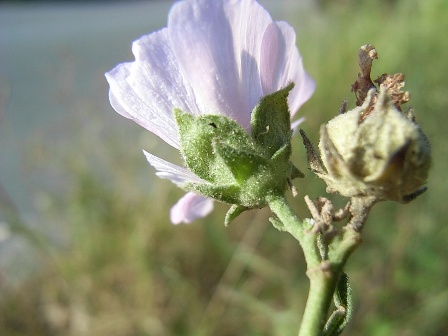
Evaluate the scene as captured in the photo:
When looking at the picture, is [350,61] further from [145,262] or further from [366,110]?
[366,110]

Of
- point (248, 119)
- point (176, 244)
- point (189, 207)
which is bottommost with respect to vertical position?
point (176, 244)

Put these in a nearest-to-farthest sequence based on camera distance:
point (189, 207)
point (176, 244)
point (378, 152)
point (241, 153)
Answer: point (378, 152) < point (241, 153) < point (189, 207) < point (176, 244)

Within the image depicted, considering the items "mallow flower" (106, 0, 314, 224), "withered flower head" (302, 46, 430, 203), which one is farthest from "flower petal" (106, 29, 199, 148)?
"withered flower head" (302, 46, 430, 203)

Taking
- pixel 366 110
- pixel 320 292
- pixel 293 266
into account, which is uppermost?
pixel 366 110

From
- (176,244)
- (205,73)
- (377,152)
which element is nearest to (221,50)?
(205,73)

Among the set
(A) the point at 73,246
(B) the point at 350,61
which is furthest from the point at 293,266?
(B) the point at 350,61

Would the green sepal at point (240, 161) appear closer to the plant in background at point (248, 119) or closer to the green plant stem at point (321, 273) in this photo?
the plant in background at point (248, 119)

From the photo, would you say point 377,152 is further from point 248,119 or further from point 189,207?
point 189,207
